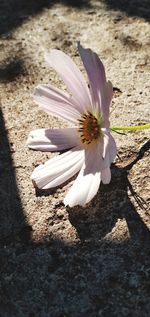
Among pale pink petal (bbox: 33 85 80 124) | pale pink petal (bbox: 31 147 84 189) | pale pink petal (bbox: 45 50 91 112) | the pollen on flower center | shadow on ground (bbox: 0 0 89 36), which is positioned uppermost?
pale pink petal (bbox: 45 50 91 112)

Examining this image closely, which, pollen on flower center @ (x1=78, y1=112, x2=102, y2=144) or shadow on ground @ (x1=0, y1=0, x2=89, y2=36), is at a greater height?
pollen on flower center @ (x1=78, y1=112, x2=102, y2=144)

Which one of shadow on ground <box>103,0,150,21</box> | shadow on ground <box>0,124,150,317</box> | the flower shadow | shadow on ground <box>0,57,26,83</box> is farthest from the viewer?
shadow on ground <box>103,0,150,21</box>

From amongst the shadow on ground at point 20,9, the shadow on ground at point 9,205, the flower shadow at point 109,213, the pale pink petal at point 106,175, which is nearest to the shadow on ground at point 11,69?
the shadow on ground at point 20,9

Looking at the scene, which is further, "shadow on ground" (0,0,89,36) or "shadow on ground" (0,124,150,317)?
"shadow on ground" (0,0,89,36)

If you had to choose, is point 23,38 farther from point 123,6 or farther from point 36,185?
point 36,185

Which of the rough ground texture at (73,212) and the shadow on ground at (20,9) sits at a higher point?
the shadow on ground at (20,9)

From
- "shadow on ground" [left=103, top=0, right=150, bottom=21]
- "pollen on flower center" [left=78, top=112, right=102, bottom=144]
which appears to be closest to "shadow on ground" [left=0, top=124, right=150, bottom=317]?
"pollen on flower center" [left=78, top=112, right=102, bottom=144]

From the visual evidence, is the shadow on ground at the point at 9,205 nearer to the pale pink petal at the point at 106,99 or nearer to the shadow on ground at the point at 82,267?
the shadow on ground at the point at 82,267

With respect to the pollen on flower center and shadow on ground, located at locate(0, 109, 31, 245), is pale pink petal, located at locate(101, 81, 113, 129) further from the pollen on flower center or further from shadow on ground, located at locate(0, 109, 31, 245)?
shadow on ground, located at locate(0, 109, 31, 245)
